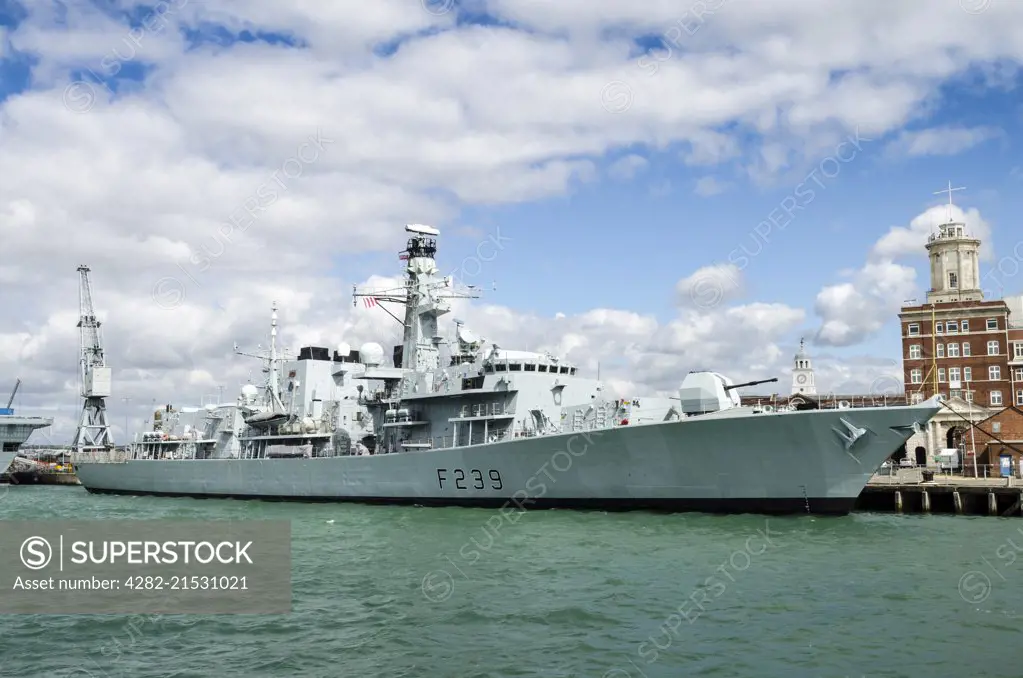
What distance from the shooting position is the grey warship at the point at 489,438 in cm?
2116

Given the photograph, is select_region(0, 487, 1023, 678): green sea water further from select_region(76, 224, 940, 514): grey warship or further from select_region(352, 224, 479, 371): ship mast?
select_region(352, 224, 479, 371): ship mast

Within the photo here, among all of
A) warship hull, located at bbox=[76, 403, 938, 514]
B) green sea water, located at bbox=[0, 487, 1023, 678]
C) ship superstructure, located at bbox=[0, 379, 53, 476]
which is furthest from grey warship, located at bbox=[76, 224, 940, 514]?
ship superstructure, located at bbox=[0, 379, 53, 476]

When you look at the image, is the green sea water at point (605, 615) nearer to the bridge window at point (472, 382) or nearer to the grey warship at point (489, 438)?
the grey warship at point (489, 438)

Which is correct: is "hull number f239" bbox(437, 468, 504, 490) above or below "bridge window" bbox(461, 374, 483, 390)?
below

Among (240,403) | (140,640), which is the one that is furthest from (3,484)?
(140,640)

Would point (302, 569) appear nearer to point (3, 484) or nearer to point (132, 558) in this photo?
point (132, 558)

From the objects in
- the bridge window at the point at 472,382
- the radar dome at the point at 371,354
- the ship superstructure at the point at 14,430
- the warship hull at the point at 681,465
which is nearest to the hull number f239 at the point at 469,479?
the warship hull at the point at 681,465

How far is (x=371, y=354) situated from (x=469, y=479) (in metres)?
11.1

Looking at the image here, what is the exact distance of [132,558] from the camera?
17.9m

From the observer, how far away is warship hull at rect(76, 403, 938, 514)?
67.9 feet

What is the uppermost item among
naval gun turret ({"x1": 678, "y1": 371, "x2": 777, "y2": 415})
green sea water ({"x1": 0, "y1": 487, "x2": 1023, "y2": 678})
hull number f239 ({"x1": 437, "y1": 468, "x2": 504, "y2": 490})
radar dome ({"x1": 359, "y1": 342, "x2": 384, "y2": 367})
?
radar dome ({"x1": 359, "y1": 342, "x2": 384, "y2": 367})

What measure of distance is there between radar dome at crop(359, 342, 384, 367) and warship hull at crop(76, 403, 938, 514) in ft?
23.8

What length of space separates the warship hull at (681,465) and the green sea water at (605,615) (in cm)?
139

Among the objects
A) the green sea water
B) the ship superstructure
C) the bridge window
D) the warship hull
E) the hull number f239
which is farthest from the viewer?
the ship superstructure
